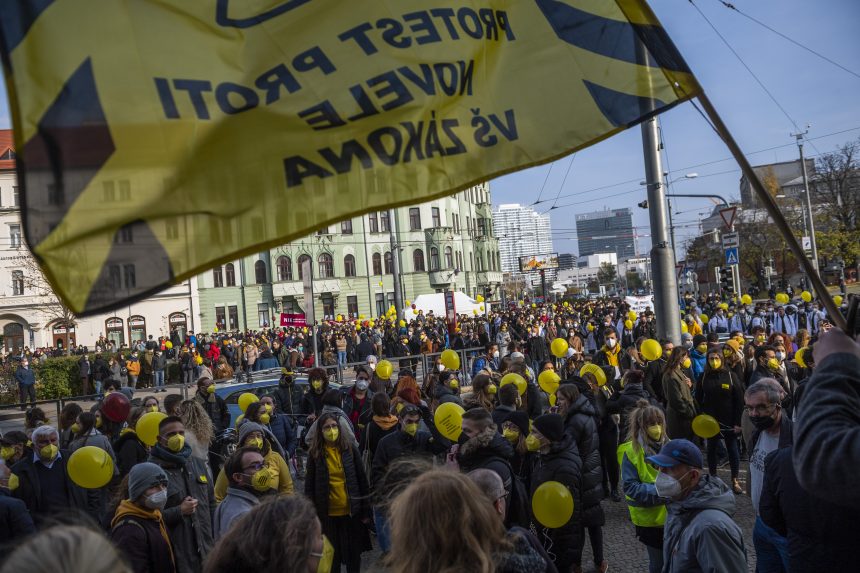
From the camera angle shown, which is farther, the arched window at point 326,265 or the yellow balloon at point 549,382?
the arched window at point 326,265

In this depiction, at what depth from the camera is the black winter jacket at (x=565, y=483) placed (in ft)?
18.3

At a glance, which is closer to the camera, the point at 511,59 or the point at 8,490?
the point at 511,59

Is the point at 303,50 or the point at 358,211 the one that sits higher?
the point at 303,50

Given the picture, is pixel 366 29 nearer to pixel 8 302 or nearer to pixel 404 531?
pixel 404 531

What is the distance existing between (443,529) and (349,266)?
60.3 meters

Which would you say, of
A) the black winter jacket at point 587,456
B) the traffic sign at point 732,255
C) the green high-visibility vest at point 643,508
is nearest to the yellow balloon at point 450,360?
the black winter jacket at point 587,456

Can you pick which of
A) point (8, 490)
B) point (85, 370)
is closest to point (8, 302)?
point (85, 370)

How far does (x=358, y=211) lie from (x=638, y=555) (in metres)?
5.81

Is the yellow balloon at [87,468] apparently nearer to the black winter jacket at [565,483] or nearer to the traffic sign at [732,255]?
the black winter jacket at [565,483]

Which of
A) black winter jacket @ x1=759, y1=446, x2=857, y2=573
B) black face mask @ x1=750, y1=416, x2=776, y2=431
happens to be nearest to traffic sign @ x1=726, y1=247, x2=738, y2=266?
black face mask @ x1=750, y1=416, x2=776, y2=431

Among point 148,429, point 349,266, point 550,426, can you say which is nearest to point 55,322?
point 349,266

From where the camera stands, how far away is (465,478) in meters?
2.61

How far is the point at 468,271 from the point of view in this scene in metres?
70.5

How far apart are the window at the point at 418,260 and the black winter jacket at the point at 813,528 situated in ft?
200
